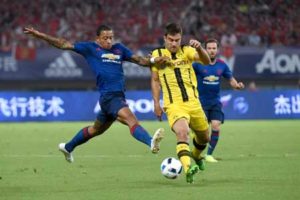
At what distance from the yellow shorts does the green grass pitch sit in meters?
0.80

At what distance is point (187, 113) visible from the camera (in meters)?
11.1

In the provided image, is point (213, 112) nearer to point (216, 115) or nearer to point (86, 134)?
point (216, 115)

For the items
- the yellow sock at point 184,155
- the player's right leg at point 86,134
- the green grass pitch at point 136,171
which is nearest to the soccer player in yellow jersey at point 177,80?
the yellow sock at point 184,155

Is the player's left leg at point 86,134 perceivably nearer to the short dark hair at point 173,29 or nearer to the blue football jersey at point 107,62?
the blue football jersey at point 107,62

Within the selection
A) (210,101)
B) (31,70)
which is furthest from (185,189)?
(31,70)

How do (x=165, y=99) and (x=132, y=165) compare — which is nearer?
→ (x=165, y=99)

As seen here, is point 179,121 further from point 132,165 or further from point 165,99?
point 132,165

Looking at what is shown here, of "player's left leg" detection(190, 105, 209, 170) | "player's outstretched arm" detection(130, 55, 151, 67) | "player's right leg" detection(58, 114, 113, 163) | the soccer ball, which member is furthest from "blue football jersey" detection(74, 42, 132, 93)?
the soccer ball

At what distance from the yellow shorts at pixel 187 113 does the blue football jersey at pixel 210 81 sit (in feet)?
12.6

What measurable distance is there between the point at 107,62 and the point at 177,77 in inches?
89.0

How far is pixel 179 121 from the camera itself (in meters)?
10.9

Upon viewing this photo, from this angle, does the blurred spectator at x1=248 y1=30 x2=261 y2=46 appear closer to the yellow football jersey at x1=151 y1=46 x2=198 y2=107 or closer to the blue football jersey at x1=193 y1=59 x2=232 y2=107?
the blue football jersey at x1=193 y1=59 x2=232 y2=107

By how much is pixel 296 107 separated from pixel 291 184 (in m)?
21.7

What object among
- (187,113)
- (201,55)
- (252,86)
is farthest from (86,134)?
(252,86)
